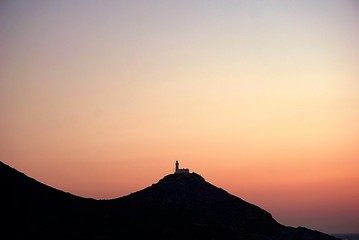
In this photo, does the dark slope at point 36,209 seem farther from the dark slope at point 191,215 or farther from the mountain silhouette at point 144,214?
the dark slope at point 191,215

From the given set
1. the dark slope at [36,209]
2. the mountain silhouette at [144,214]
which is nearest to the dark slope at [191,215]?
the mountain silhouette at [144,214]

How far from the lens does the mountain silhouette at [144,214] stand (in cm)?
8488

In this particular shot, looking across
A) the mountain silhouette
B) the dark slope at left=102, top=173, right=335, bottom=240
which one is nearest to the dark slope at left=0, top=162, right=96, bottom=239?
the mountain silhouette

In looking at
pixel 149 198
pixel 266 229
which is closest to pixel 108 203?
pixel 149 198

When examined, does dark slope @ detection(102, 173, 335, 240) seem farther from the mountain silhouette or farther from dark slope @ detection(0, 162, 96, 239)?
dark slope @ detection(0, 162, 96, 239)

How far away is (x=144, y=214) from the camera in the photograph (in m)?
103

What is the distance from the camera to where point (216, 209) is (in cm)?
11381

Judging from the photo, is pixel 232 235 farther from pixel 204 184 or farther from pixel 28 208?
pixel 28 208

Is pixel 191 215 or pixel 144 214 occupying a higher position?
pixel 191 215

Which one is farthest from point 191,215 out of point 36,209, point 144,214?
point 36,209

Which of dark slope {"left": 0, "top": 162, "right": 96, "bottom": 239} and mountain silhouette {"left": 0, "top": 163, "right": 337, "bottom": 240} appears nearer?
dark slope {"left": 0, "top": 162, "right": 96, "bottom": 239}

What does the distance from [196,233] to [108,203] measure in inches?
878

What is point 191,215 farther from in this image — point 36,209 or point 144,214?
point 36,209

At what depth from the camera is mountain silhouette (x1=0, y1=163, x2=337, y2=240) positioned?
84.9 meters
